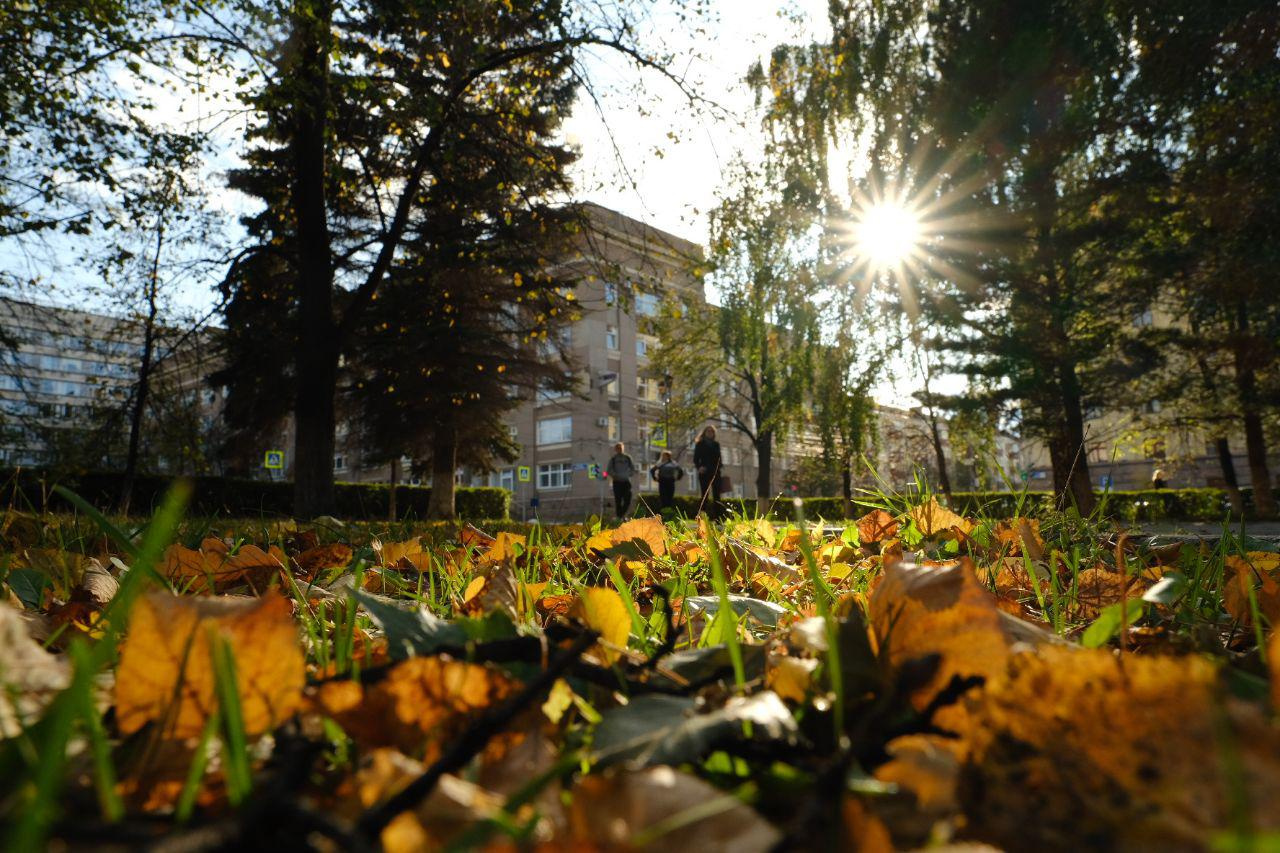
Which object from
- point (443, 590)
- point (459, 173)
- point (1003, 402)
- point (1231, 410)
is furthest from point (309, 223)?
point (1231, 410)

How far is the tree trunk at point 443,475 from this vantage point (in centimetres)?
1769

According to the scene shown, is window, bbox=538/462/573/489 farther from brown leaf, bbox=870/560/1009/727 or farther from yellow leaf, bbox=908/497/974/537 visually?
brown leaf, bbox=870/560/1009/727

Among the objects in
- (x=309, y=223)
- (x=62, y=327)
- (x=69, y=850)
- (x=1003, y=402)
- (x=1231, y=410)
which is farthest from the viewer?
(x=1003, y=402)

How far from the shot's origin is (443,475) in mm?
18188

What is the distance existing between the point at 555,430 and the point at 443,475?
78.1ft

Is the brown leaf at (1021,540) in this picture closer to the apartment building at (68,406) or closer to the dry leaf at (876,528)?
the dry leaf at (876,528)

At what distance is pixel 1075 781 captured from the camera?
1.27 feet

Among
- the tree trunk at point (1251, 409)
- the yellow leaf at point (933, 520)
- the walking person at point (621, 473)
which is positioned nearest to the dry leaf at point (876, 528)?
the yellow leaf at point (933, 520)

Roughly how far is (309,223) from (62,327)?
19.2 ft

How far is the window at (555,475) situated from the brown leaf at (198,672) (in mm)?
40022

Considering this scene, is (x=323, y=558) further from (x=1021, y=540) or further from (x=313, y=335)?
(x=313, y=335)

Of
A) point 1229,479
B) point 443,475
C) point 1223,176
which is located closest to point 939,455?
point 1223,176

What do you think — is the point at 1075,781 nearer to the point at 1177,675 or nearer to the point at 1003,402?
the point at 1177,675

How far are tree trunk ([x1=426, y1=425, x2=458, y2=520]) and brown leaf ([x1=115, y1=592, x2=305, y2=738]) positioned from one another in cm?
1740
